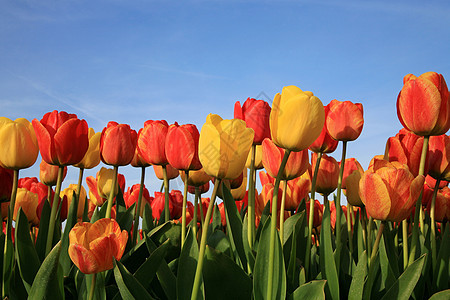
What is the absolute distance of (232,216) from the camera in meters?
1.91

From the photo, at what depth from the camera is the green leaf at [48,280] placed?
155 cm

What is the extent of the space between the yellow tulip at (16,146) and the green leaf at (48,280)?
61 centimetres

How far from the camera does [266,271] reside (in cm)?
153

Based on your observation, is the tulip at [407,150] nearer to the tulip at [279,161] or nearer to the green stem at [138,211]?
the tulip at [279,161]

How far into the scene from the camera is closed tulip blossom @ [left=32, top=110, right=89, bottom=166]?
2.01 meters

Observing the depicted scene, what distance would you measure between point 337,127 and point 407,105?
33cm

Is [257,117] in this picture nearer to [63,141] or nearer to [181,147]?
[181,147]

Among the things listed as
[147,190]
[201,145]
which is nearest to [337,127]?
[201,145]

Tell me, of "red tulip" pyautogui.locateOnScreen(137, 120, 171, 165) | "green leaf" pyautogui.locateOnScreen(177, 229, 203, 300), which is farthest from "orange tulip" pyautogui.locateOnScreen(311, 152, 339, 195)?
"green leaf" pyautogui.locateOnScreen(177, 229, 203, 300)

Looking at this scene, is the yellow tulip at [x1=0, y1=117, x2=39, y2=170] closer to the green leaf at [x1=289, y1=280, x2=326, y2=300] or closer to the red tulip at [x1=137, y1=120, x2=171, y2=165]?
the red tulip at [x1=137, y1=120, x2=171, y2=165]

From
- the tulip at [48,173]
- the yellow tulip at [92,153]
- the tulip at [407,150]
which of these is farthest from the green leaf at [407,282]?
the tulip at [48,173]

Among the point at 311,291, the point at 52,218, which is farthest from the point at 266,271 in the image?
the point at 52,218

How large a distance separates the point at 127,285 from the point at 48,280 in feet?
1.09

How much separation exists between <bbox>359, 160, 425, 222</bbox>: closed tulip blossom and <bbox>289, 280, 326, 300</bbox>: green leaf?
32cm
